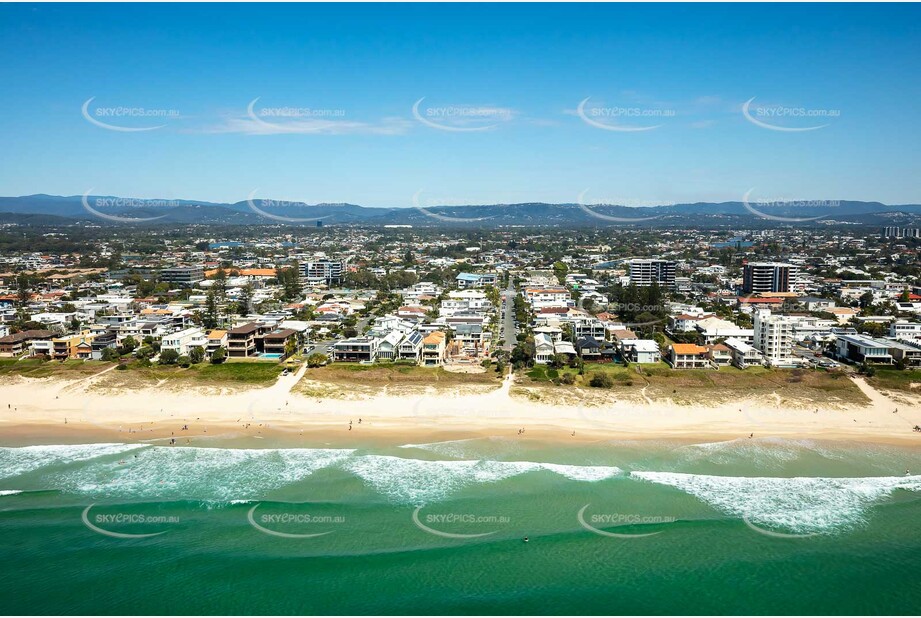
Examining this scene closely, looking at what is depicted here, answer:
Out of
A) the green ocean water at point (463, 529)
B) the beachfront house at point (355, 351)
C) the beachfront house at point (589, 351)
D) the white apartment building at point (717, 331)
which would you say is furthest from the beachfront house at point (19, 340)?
the white apartment building at point (717, 331)

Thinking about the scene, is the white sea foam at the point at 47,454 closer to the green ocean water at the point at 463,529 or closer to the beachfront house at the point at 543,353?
the green ocean water at the point at 463,529

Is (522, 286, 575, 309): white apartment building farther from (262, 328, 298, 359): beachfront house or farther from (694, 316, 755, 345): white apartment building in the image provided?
(262, 328, 298, 359): beachfront house

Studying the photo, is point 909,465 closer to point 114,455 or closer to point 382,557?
point 382,557

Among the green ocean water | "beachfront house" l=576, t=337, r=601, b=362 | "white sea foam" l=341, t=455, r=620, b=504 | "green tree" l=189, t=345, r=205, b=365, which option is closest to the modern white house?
"beachfront house" l=576, t=337, r=601, b=362

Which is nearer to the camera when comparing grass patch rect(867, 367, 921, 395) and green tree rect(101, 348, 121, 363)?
grass patch rect(867, 367, 921, 395)

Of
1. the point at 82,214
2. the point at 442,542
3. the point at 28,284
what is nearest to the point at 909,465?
the point at 442,542
